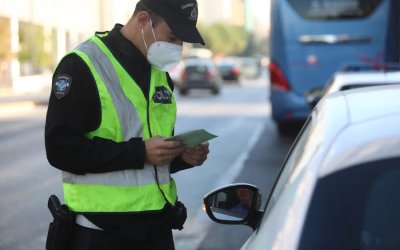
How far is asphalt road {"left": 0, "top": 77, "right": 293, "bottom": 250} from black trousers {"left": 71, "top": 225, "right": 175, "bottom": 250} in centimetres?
378

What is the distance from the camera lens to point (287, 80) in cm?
1536

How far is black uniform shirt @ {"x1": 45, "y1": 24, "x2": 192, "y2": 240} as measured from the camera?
308 cm

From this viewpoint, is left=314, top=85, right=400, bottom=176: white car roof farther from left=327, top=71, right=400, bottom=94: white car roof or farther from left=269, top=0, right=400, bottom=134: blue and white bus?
left=269, top=0, right=400, bottom=134: blue and white bus

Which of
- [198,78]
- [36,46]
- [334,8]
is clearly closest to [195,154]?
[334,8]

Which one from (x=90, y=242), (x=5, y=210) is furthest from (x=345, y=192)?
(x=5, y=210)

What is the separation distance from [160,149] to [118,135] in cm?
18

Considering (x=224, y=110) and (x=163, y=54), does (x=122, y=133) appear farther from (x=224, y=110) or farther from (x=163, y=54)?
(x=224, y=110)

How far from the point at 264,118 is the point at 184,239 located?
1643 centimetres

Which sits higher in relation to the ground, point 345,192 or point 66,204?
point 345,192

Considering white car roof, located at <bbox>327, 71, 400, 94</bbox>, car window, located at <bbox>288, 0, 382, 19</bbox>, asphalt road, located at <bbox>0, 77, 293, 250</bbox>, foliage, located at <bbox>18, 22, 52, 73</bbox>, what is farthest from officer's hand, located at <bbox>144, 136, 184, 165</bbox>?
foliage, located at <bbox>18, 22, 52, 73</bbox>

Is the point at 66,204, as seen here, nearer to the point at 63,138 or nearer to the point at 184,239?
the point at 63,138

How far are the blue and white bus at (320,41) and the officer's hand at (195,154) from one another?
1194 centimetres

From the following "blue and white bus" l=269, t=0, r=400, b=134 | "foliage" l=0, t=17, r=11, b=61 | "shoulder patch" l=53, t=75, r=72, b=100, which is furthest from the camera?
"foliage" l=0, t=17, r=11, b=61

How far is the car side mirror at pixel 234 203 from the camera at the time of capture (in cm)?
315
